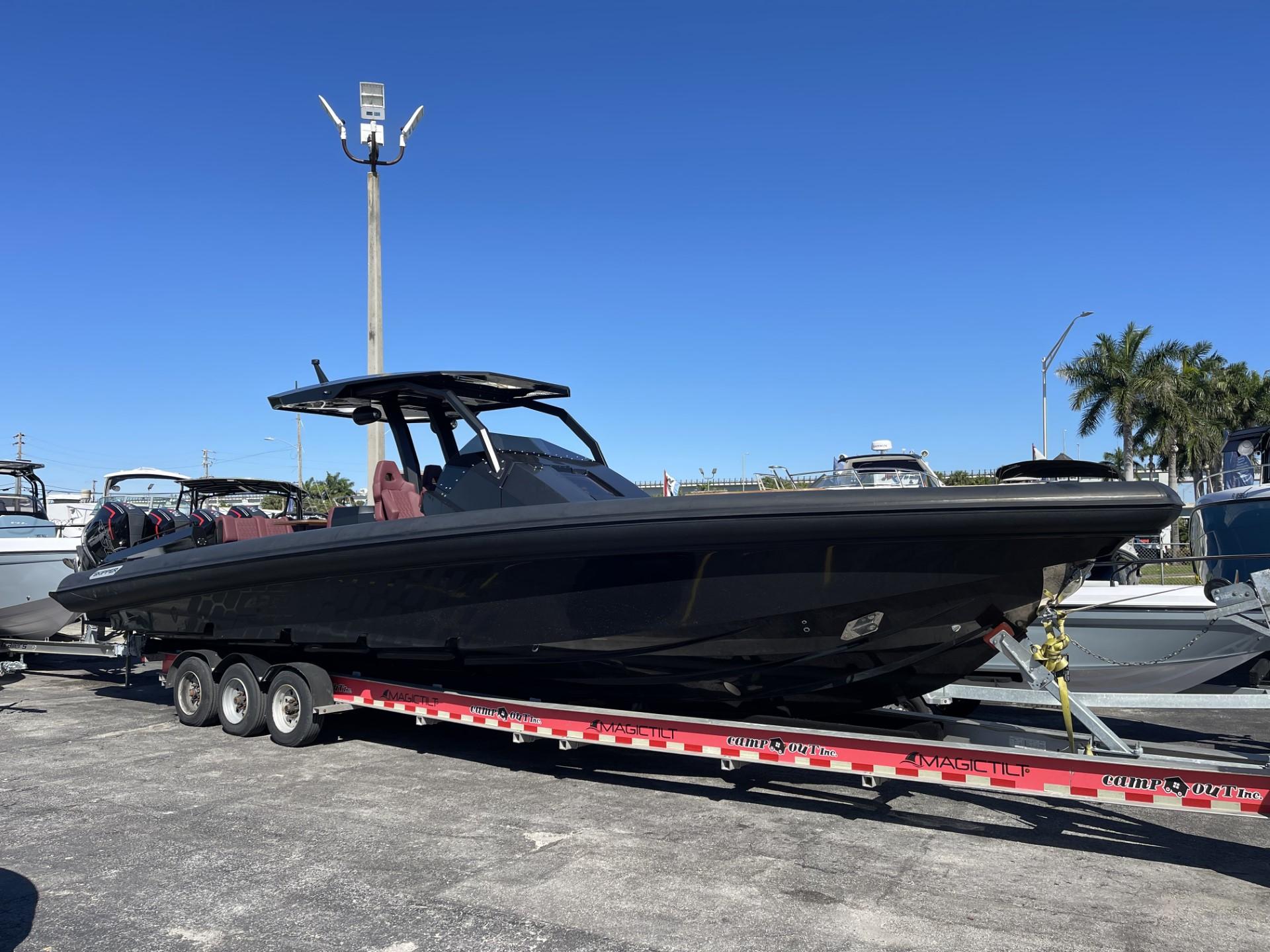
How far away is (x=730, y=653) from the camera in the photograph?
5.19 meters

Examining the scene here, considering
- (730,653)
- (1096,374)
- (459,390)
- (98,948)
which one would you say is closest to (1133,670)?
(730,653)

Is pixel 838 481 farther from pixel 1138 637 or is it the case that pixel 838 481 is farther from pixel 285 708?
pixel 285 708

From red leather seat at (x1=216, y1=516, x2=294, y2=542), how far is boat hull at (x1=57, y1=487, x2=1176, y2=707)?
0.74 m

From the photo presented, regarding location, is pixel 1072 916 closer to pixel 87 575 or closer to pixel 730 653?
pixel 730 653

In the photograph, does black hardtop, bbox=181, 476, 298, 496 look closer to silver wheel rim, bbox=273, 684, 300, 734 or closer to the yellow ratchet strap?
silver wheel rim, bbox=273, 684, 300, 734

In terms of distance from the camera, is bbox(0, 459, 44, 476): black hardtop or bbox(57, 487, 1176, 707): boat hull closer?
bbox(57, 487, 1176, 707): boat hull

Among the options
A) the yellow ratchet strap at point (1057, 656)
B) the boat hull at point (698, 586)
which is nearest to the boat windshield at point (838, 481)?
the boat hull at point (698, 586)

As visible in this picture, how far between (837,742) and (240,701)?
4737 millimetres

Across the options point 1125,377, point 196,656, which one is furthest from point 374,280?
point 1125,377

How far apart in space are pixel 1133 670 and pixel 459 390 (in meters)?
5.02

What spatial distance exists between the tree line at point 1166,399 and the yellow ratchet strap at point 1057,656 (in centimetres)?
3431

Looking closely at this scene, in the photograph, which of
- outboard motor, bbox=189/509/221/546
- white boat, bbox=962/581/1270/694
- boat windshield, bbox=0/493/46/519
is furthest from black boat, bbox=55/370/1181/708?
boat windshield, bbox=0/493/46/519

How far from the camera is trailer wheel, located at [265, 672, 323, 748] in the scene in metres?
6.78

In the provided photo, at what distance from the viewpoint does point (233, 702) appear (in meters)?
7.36
